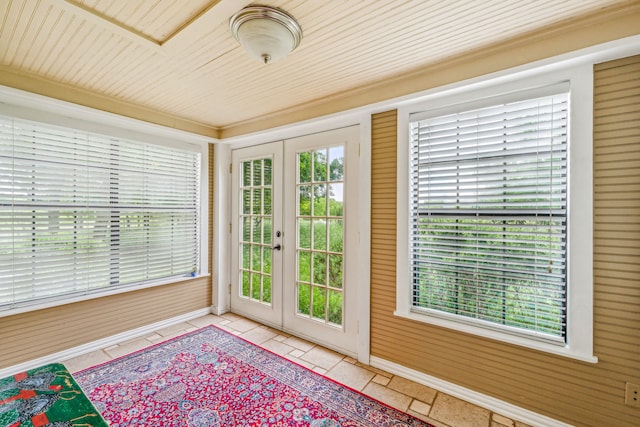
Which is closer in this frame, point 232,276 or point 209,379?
point 209,379

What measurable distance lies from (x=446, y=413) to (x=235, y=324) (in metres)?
2.37

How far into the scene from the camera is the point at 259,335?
10.2 feet

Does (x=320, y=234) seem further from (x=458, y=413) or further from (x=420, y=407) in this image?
(x=458, y=413)

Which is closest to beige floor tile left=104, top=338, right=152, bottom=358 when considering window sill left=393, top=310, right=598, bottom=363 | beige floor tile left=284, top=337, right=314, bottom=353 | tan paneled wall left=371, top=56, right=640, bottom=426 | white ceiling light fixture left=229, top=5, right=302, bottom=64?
beige floor tile left=284, top=337, right=314, bottom=353

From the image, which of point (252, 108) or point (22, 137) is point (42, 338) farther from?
point (252, 108)

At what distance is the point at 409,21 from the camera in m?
1.58

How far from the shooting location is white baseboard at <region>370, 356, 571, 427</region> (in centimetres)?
182

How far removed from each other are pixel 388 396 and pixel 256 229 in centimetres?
224

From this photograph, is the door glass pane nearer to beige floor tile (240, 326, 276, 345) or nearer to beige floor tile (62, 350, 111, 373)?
beige floor tile (240, 326, 276, 345)

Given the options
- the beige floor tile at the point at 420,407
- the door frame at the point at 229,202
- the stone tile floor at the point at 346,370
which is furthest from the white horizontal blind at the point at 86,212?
the beige floor tile at the point at 420,407

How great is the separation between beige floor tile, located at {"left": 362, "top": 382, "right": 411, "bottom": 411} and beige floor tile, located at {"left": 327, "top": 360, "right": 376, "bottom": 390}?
67 mm

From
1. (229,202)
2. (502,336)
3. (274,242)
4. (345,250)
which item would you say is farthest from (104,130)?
(502,336)

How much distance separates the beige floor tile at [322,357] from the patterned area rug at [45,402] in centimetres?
164

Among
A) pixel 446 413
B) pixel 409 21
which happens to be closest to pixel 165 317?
pixel 446 413
